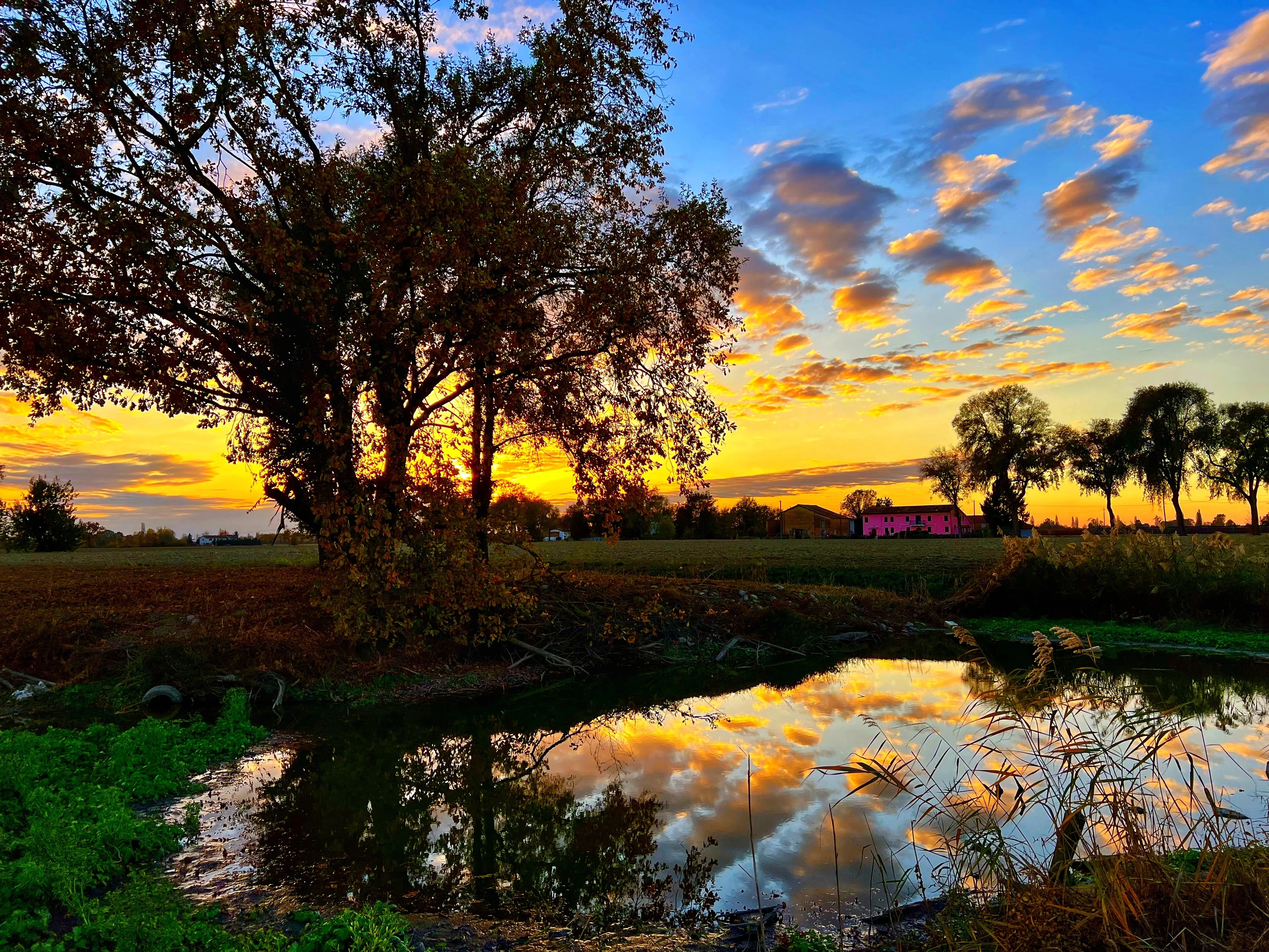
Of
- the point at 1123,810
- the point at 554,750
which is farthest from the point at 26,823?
the point at 1123,810

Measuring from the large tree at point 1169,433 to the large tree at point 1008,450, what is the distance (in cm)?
712

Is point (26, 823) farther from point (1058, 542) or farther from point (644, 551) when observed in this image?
point (644, 551)

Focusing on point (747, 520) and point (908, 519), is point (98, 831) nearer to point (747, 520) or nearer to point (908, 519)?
point (747, 520)

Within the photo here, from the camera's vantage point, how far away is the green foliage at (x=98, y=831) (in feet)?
16.1

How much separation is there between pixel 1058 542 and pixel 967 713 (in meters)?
15.7

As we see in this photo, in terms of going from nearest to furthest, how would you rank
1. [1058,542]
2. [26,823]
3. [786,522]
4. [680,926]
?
1. [680,926]
2. [26,823]
3. [1058,542]
4. [786,522]

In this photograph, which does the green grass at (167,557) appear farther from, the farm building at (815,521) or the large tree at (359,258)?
the farm building at (815,521)

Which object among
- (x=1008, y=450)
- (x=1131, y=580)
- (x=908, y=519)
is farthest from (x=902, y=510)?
(x=1131, y=580)

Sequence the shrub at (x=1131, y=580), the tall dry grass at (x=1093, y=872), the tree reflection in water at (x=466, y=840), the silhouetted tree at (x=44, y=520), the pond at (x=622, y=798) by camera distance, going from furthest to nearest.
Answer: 1. the silhouetted tree at (x=44, y=520)
2. the shrub at (x=1131, y=580)
3. the pond at (x=622, y=798)
4. the tree reflection in water at (x=466, y=840)
5. the tall dry grass at (x=1093, y=872)

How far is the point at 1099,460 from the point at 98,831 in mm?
90063

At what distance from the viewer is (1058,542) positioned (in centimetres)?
2511

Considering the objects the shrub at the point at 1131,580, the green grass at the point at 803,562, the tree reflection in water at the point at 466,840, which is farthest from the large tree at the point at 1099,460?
the tree reflection in water at the point at 466,840

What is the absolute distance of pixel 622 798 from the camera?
8891 mm

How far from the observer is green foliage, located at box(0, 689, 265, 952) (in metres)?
4.92
